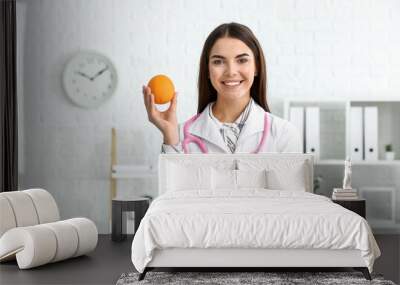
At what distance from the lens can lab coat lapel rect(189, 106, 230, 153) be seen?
6.38 metres

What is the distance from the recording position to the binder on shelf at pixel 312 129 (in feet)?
21.7

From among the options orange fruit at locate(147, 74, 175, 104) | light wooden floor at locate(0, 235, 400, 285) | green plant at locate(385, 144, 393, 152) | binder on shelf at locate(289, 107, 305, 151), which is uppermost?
orange fruit at locate(147, 74, 175, 104)

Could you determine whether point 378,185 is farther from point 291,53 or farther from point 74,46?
point 74,46

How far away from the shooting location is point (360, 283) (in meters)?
4.44

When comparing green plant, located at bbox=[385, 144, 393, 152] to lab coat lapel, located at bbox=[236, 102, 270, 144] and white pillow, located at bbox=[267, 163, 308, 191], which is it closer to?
white pillow, located at bbox=[267, 163, 308, 191]

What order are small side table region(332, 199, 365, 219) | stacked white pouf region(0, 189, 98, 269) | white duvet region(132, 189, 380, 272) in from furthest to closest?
1. small side table region(332, 199, 365, 219)
2. stacked white pouf region(0, 189, 98, 269)
3. white duvet region(132, 189, 380, 272)

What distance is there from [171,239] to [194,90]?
2549 millimetres

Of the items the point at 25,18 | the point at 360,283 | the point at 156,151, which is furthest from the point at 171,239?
the point at 25,18

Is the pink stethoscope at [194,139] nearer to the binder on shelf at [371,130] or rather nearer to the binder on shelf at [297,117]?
the binder on shelf at [297,117]

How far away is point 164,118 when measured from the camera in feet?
21.9

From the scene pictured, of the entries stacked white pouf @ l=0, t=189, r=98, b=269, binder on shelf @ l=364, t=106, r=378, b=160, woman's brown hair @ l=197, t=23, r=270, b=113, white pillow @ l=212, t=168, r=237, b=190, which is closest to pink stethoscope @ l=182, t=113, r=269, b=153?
woman's brown hair @ l=197, t=23, r=270, b=113

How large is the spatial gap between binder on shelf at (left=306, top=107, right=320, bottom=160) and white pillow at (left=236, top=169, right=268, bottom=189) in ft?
2.91

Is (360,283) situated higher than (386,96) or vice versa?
(386,96)

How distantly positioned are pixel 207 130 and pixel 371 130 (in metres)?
1.61
